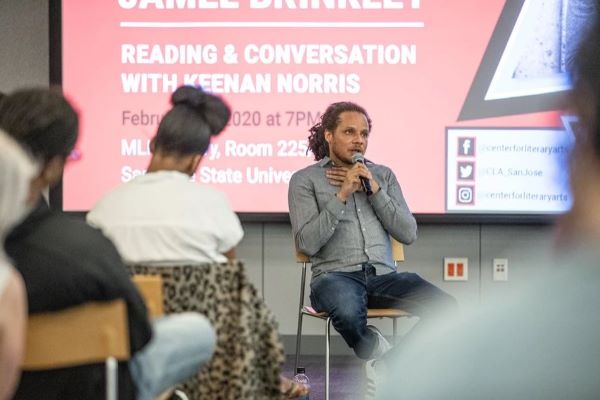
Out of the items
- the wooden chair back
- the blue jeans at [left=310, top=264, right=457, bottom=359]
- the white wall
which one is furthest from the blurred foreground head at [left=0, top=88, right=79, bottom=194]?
the white wall

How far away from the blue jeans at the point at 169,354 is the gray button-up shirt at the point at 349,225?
66.6 inches

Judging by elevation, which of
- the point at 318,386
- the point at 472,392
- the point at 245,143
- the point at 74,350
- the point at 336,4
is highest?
the point at 336,4

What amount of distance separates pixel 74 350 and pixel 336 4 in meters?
3.33

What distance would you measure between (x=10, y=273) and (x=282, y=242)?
11.9 feet

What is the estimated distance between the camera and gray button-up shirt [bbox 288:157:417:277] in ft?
12.9

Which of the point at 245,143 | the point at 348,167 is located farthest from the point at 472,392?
the point at 245,143

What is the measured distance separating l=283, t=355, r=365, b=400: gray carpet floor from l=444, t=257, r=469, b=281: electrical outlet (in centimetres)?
68

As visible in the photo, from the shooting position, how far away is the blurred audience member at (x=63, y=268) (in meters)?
1.85

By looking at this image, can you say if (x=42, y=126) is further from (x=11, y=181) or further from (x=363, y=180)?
(x=363, y=180)

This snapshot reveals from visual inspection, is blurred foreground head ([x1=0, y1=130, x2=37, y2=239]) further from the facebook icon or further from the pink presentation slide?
the facebook icon

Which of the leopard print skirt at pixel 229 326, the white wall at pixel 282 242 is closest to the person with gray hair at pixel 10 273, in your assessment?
the leopard print skirt at pixel 229 326

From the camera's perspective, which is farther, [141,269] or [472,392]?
[141,269]

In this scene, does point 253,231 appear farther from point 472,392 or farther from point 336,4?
point 472,392

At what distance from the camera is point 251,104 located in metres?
4.89
